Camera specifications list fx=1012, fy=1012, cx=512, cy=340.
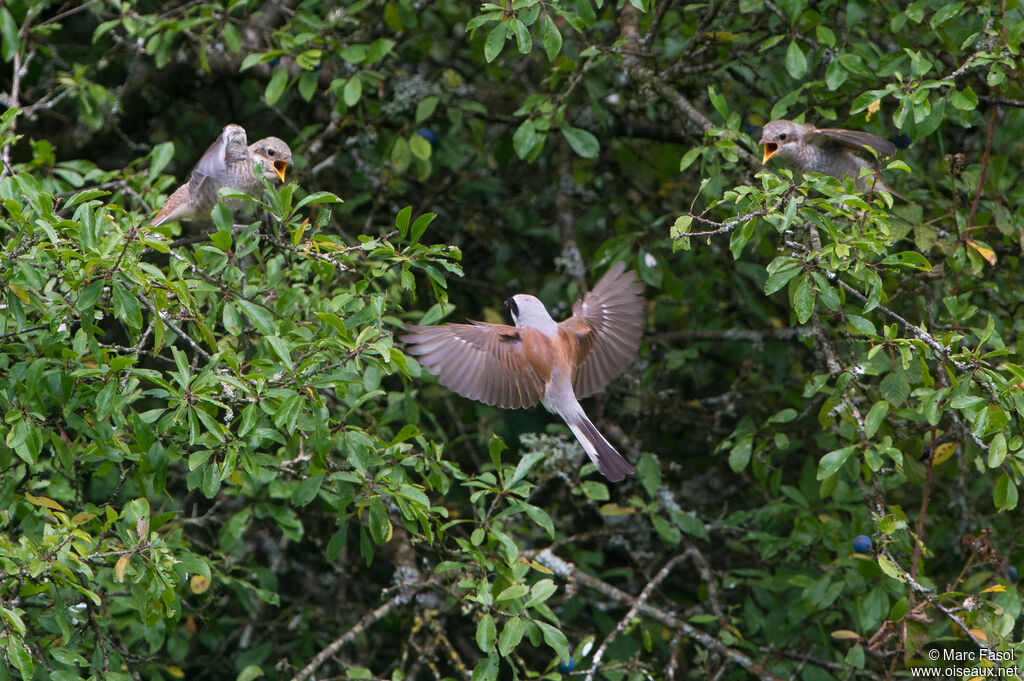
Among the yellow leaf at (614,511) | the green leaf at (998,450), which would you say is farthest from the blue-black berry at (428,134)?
the green leaf at (998,450)

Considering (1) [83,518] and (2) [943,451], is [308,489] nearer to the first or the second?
(1) [83,518]

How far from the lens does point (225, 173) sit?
12.5 feet

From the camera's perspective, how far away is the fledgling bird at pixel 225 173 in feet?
12.4

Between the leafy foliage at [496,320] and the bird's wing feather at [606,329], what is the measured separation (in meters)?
0.41

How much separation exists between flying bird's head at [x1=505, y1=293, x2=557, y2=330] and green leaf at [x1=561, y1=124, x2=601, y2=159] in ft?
2.25

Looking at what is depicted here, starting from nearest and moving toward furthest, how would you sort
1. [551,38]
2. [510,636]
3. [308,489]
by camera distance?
[510,636] < [308,489] < [551,38]

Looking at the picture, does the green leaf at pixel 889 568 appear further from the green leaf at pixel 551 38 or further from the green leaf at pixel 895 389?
the green leaf at pixel 551 38

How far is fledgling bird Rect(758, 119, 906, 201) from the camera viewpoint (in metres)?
3.66

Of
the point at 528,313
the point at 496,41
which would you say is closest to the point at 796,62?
the point at 496,41

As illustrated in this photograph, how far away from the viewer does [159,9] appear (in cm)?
501

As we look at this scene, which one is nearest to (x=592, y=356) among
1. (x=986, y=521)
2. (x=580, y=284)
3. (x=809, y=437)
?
(x=580, y=284)

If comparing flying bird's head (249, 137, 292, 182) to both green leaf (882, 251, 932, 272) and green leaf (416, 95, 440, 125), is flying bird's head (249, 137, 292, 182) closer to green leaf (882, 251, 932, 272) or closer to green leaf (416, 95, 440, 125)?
green leaf (416, 95, 440, 125)

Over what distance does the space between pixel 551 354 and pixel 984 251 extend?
1.53m

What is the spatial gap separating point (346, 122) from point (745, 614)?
2769mm
